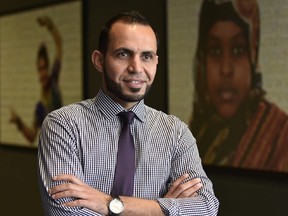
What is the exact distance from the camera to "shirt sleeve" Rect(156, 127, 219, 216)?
1660mm

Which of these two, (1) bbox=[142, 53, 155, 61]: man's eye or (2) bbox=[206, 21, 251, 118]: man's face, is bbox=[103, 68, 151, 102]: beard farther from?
(2) bbox=[206, 21, 251, 118]: man's face

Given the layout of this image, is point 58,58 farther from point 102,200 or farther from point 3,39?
point 102,200

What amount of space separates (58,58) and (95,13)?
1.51 ft

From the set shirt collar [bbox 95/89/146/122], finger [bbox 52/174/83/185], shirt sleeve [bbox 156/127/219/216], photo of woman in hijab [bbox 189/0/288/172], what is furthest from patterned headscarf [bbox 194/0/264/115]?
finger [bbox 52/174/83/185]

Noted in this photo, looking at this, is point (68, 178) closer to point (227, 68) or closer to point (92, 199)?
point (92, 199)

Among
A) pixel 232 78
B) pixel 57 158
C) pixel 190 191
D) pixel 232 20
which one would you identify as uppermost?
pixel 232 20

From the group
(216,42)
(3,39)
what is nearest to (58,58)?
(3,39)

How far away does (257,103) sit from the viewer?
2410mm

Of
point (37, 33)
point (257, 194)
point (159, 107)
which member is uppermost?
point (37, 33)

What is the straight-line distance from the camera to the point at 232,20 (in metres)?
2.50

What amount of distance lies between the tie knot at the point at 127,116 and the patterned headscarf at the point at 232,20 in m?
0.88

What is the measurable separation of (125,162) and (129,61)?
12.3 inches

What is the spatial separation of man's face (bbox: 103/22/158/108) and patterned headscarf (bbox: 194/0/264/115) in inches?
34.6

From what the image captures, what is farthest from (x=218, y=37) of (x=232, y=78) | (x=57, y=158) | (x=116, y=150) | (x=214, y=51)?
(x=57, y=158)
